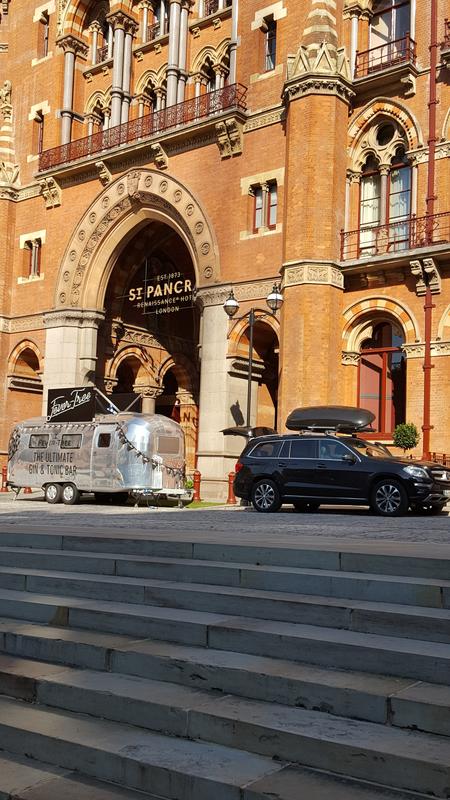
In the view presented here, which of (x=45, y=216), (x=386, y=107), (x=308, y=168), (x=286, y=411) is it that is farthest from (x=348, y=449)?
(x=45, y=216)

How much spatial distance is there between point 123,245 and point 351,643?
28552mm

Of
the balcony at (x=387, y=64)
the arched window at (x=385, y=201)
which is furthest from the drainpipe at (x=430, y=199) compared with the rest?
the arched window at (x=385, y=201)

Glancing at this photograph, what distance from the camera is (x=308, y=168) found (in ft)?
80.5

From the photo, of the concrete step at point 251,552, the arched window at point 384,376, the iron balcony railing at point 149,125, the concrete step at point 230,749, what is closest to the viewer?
the concrete step at point 230,749

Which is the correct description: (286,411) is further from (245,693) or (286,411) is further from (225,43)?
(245,693)

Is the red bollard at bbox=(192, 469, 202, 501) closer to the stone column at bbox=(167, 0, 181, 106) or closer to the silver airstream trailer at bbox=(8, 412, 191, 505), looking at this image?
the silver airstream trailer at bbox=(8, 412, 191, 505)

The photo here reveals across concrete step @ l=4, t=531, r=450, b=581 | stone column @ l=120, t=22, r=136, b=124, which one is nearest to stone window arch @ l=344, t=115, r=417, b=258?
stone column @ l=120, t=22, r=136, b=124

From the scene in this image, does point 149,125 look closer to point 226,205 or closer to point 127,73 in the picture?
point 127,73

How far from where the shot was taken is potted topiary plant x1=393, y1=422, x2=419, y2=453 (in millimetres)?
22047

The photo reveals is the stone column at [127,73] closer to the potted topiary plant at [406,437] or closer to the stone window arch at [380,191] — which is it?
the stone window arch at [380,191]

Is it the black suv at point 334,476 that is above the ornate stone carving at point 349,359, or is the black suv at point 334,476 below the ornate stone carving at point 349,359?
below

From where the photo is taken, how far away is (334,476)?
16.8m

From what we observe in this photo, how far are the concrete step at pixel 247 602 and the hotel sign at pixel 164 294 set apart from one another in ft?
72.6

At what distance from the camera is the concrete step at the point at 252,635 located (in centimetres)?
530
